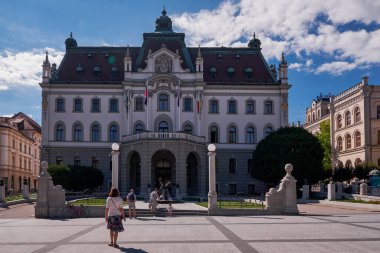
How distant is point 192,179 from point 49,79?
23095mm

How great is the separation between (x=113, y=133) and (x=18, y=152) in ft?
98.8

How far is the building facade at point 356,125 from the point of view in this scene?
66.1 m

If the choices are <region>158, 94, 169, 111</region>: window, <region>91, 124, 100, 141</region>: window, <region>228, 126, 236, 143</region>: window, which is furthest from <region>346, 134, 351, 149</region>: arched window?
<region>91, 124, 100, 141</region>: window

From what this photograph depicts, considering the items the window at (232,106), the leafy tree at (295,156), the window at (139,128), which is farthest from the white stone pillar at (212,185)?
the window at (232,106)

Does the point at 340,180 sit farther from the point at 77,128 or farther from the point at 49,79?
the point at 49,79

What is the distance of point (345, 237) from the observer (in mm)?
17359

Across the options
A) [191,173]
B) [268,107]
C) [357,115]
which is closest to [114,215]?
[191,173]

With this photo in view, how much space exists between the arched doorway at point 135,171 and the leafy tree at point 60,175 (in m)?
8.48

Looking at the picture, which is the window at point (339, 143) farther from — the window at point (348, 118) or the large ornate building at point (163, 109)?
the large ornate building at point (163, 109)

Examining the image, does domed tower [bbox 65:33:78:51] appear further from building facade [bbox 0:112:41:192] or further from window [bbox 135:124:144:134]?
building facade [bbox 0:112:41:192]

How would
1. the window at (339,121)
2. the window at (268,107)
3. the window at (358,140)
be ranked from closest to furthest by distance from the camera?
1. the window at (268,107)
2. the window at (358,140)
3. the window at (339,121)

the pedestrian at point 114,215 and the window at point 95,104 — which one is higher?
the window at point 95,104

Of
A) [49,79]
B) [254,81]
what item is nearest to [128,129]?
[49,79]

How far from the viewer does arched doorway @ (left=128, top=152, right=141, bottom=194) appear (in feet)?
197
